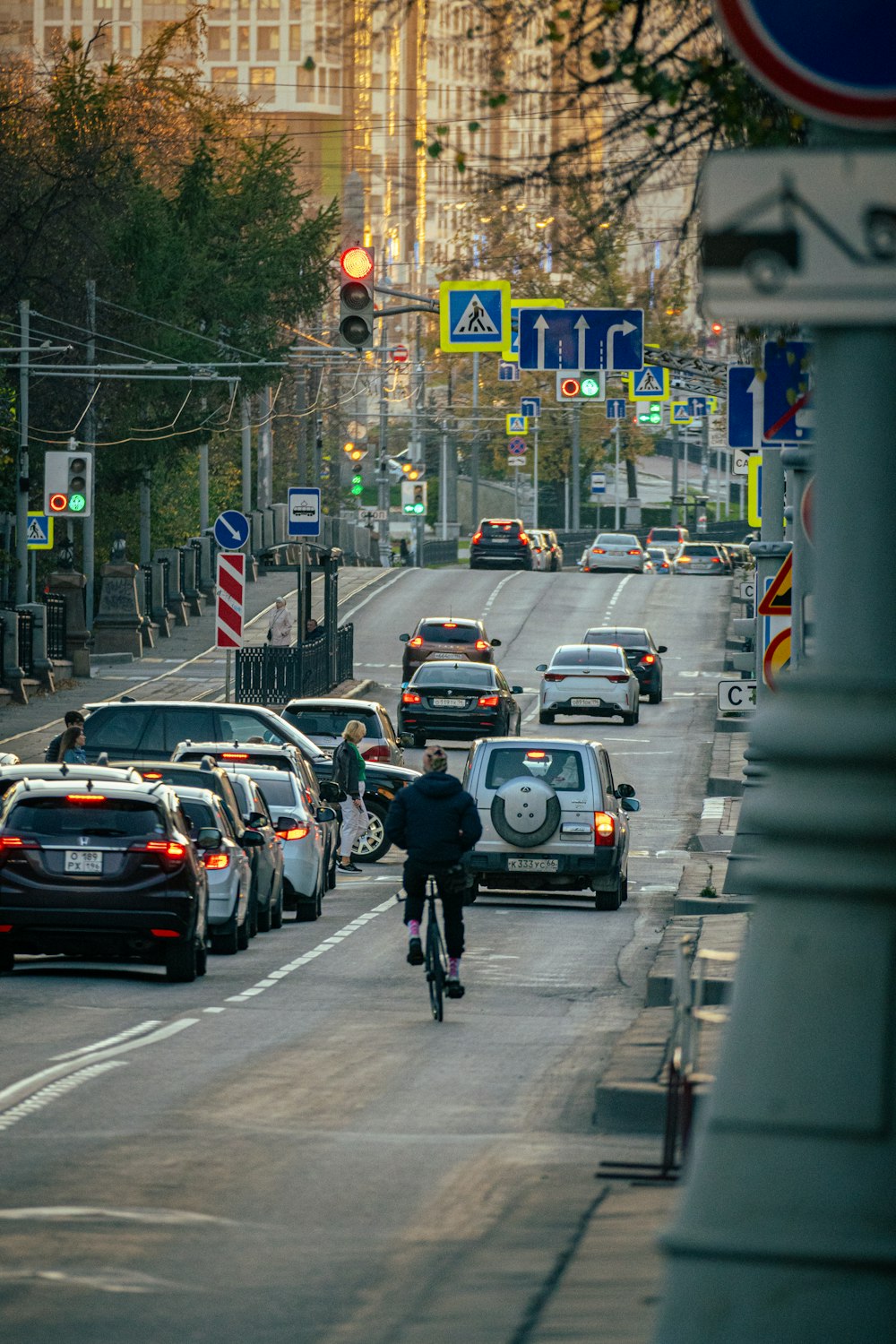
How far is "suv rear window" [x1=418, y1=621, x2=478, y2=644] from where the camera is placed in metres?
55.0

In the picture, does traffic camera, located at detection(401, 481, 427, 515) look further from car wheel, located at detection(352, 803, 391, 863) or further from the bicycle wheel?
the bicycle wheel

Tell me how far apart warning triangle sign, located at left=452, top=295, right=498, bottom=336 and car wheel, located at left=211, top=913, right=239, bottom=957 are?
62.9 feet

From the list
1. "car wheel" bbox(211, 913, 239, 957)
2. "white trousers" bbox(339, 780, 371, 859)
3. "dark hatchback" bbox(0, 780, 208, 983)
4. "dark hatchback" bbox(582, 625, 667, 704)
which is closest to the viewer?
"dark hatchback" bbox(0, 780, 208, 983)

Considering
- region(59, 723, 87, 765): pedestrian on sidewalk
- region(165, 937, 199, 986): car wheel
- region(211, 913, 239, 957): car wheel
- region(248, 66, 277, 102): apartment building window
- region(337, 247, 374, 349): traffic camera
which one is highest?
region(248, 66, 277, 102): apartment building window

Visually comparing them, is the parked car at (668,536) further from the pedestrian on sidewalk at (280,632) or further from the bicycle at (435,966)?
the bicycle at (435,966)

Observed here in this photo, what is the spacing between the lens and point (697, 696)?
57.7m

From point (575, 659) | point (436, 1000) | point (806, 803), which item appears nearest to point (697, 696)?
point (575, 659)

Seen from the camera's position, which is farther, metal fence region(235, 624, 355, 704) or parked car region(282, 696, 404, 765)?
metal fence region(235, 624, 355, 704)

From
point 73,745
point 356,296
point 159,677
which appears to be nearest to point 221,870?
point 73,745

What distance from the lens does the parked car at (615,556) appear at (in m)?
89.1

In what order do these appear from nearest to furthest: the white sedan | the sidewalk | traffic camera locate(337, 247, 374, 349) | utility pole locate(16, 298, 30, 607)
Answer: traffic camera locate(337, 247, 374, 349) → the sidewalk → utility pole locate(16, 298, 30, 607) → the white sedan

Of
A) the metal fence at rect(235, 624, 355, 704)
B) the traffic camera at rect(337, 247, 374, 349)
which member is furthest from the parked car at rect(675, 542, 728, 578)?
the traffic camera at rect(337, 247, 374, 349)

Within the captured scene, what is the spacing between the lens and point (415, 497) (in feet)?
347

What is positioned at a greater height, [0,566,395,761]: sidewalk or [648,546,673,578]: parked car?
[648,546,673,578]: parked car
